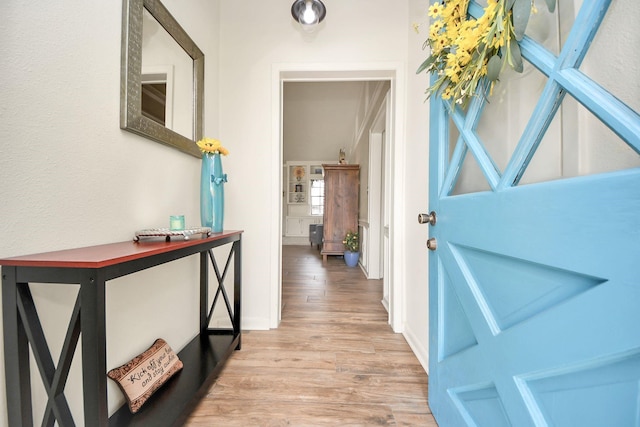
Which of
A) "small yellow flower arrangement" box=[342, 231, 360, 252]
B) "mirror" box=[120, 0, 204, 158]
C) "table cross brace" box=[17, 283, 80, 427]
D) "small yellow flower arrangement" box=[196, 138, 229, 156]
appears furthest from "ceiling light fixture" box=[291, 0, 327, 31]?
"small yellow flower arrangement" box=[342, 231, 360, 252]

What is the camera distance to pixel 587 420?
0.49 metres

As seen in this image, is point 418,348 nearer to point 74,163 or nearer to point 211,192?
point 211,192

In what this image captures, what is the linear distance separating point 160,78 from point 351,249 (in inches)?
137

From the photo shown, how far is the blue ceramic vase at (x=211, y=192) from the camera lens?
143 cm

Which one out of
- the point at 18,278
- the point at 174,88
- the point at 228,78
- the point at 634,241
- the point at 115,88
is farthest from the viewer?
the point at 228,78

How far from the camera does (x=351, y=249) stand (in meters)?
4.25

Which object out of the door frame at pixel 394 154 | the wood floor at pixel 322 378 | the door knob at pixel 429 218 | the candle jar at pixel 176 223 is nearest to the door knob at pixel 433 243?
the door knob at pixel 429 218

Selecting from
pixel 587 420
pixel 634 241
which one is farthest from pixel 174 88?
pixel 587 420

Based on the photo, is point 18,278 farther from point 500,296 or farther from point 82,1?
point 500,296

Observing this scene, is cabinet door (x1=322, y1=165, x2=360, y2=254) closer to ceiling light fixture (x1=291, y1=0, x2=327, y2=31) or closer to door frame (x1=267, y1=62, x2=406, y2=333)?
door frame (x1=267, y1=62, x2=406, y2=333)

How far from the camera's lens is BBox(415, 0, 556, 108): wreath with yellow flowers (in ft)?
2.08

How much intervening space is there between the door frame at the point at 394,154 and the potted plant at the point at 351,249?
7.01 feet

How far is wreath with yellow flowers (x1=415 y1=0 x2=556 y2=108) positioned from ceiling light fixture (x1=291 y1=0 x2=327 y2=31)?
1178mm

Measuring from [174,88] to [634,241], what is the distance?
1.81 metres
